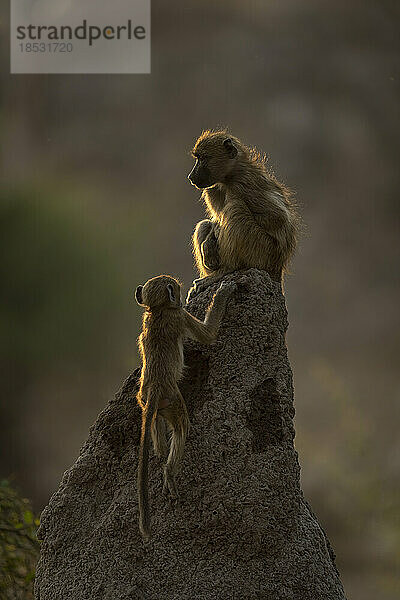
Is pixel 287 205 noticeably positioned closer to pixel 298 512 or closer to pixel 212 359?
pixel 212 359

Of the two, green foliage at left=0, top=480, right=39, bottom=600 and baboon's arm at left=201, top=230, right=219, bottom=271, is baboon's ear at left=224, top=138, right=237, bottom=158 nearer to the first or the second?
baboon's arm at left=201, top=230, right=219, bottom=271

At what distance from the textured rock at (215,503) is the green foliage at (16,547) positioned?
3.03 meters

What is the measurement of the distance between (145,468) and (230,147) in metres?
2.05

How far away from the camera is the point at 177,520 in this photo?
4098mm

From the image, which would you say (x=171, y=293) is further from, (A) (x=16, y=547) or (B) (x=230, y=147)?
(A) (x=16, y=547)

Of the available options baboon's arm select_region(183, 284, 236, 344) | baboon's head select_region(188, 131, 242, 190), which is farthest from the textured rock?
baboon's head select_region(188, 131, 242, 190)

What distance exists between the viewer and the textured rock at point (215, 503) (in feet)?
13.2

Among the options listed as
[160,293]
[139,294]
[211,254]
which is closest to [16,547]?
[211,254]

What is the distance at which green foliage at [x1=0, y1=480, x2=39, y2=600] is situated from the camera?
284 inches

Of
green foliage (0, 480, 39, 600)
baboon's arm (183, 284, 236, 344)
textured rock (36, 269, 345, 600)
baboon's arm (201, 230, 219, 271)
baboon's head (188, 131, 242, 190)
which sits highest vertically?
baboon's head (188, 131, 242, 190)

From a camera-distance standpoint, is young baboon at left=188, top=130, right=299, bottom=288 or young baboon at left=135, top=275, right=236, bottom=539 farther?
young baboon at left=188, top=130, right=299, bottom=288

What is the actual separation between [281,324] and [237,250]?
0.53 m

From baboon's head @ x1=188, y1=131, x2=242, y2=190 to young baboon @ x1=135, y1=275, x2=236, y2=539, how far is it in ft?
3.43

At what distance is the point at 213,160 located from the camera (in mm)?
4727
